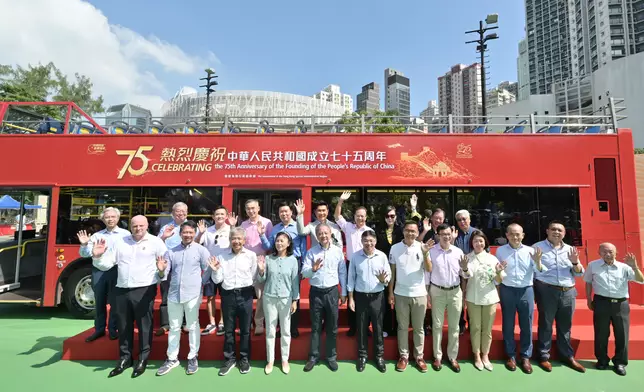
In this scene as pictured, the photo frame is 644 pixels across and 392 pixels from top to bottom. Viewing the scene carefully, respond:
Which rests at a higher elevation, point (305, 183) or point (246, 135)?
point (246, 135)

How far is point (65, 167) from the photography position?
569cm

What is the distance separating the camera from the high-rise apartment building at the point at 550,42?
70.1 m

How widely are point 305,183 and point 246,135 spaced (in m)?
1.32

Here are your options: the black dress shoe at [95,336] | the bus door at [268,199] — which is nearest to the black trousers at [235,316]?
the black dress shoe at [95,336]

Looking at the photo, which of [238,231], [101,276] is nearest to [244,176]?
[238,231]

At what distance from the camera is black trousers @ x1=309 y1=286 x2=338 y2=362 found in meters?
3.74

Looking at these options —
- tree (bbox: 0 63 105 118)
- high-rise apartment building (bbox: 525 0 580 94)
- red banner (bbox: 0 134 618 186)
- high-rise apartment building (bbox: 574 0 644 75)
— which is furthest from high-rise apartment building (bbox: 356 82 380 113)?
red banner (bbox: 0 134 618 186)

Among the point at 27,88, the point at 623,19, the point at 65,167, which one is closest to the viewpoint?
the point at 65,167

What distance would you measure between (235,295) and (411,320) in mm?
1998

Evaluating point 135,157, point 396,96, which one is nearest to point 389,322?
point 135,157

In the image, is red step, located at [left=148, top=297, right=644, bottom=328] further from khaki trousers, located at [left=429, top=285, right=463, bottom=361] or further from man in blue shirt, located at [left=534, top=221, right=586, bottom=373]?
khaki trousers, located at [left=429, top=285, right=463, bottom=361]

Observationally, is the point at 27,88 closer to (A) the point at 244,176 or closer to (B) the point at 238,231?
(A) the point at 244,176

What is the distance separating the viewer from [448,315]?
3785mm

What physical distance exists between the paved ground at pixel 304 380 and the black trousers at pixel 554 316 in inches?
9.2
